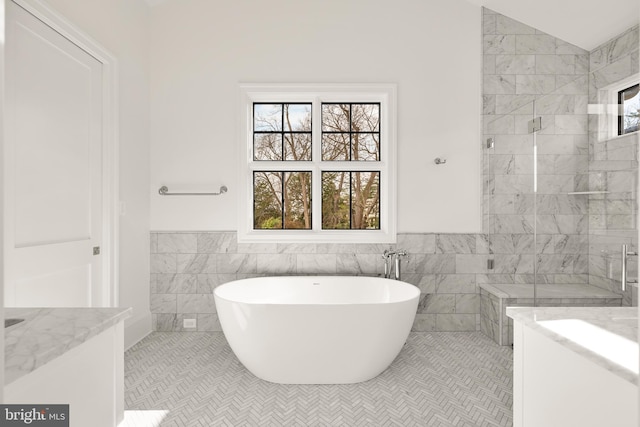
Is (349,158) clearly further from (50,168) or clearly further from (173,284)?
(50,168)

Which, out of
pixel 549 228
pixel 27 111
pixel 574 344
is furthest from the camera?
pixel 549 228

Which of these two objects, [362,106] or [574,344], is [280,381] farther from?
[362,106]

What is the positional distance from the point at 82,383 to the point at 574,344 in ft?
4.16

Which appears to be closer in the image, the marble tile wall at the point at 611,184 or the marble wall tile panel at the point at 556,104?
the marble tile wall at the point at 611,184

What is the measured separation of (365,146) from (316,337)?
198cm

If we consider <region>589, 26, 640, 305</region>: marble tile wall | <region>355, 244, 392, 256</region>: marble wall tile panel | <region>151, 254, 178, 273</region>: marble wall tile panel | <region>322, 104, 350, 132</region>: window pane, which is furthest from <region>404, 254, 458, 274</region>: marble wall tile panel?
<region>151, 254, 178, 273</region>: marble wall tile panel

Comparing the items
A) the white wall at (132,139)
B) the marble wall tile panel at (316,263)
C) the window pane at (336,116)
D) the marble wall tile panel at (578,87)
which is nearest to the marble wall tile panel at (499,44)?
the marble wall tile panel at (578,87)

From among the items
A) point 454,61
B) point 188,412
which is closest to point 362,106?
point 454,61

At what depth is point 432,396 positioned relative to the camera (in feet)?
7.48

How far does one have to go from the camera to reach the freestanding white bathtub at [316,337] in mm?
2277

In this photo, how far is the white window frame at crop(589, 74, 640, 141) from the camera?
2.02m

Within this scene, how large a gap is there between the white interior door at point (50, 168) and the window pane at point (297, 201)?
155cm

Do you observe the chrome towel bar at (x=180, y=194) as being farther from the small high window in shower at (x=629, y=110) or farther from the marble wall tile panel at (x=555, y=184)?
the small high window in shower at (x=629, y=110)

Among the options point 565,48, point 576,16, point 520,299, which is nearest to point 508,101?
point 565,48
